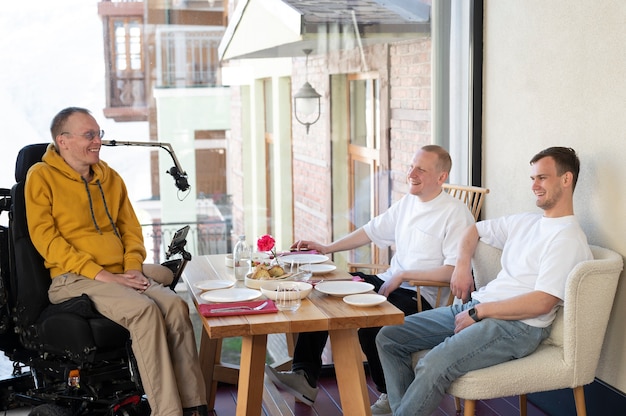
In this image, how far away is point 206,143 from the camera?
14.1ft

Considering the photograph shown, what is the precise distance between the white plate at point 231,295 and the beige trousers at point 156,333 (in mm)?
279

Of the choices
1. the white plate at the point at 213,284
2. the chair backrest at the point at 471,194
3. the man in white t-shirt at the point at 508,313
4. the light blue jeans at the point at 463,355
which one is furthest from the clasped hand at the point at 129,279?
the chair backrest at the point at 471,194

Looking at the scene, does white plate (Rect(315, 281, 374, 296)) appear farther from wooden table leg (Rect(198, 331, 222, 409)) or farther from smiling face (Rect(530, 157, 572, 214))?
Result: wooden table leg (Rect(198, 331, 222, 409))

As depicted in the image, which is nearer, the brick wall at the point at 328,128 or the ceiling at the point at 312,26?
the ceiling at the point at 312,26

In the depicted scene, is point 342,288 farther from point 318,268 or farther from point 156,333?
point 156,333

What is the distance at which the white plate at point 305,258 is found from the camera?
3660mm

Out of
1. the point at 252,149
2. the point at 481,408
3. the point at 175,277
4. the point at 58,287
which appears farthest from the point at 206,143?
the point at 481,408

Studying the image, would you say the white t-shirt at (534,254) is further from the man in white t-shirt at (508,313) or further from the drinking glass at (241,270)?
the drinking glass at (241,270)

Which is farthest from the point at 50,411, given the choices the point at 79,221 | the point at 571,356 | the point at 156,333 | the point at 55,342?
the point at 571,356

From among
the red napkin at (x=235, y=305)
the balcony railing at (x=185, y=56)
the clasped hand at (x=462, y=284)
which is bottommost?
the clasped hand at (x=462, y=284)

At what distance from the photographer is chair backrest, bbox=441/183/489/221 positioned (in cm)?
407

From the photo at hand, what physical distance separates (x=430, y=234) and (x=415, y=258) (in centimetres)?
13

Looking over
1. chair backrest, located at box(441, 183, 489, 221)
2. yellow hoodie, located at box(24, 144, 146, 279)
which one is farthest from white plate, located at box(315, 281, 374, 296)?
chair backrest, located at box(441, 183, 489, 221)

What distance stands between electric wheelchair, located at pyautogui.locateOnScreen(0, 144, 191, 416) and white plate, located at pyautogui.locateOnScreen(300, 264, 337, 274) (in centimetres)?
79
